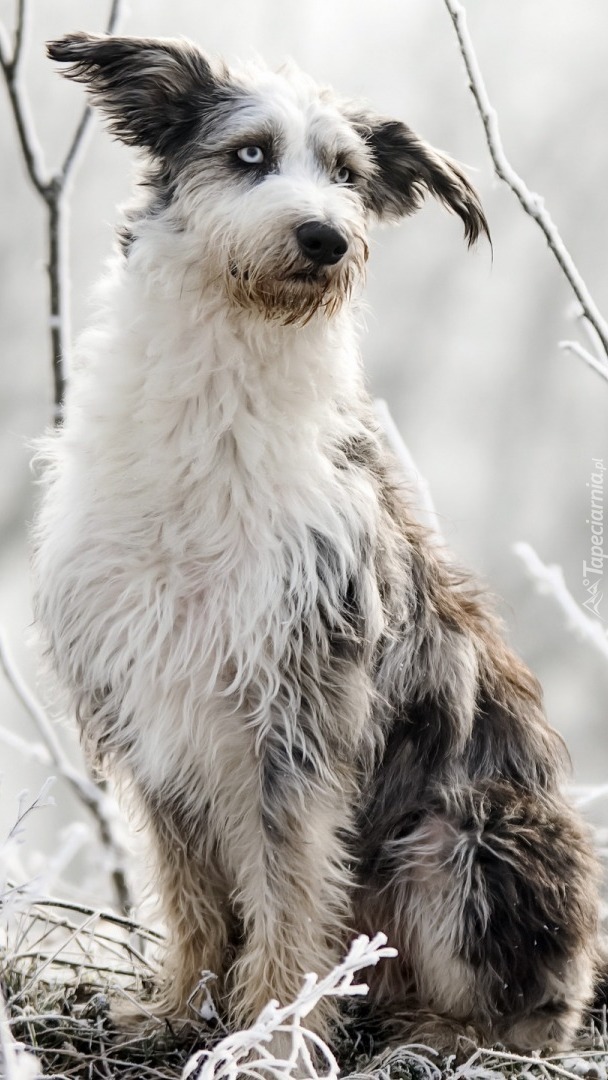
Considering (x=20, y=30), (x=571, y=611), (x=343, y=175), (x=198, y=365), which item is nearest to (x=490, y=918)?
(x=571, y=611)

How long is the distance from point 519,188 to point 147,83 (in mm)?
918

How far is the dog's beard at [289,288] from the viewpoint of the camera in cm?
276

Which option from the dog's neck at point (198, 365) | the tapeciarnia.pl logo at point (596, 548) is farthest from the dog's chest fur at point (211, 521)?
the tapeciarnia.pl logo at point (596, 548)

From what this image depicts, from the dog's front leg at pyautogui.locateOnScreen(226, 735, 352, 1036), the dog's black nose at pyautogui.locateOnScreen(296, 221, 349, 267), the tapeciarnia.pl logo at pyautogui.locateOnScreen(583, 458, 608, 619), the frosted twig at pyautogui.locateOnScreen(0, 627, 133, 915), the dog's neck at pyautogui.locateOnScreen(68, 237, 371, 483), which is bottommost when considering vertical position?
the frosted twig at pyautogui.locateOnScreen(0, 627, 133, 915)

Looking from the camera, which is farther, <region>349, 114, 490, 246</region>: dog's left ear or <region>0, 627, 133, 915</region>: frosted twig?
<region>0, 627, 133, 915</region>: frosted twig

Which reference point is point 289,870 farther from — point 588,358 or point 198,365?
point 588,358

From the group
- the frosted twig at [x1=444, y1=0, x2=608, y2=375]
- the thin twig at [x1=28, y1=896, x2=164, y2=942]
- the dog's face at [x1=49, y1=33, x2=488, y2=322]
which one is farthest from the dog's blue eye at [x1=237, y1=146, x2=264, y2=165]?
the thin twig at [x1=28, y1=896, x2=164, y2=942]

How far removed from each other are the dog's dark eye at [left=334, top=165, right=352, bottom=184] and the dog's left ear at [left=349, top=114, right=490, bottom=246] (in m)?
0.10

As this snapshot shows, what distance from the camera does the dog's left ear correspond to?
10.4ft

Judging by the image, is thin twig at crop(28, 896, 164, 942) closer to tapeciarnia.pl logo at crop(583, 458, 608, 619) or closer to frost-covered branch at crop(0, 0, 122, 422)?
frost-covered branch at crop(0, 0, 122, 422)

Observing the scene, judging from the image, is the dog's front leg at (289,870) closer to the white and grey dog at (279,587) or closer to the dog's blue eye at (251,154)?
the white and grey dog at (279,587)

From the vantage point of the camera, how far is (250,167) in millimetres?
2924

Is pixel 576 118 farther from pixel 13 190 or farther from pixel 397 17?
pixel 13 190

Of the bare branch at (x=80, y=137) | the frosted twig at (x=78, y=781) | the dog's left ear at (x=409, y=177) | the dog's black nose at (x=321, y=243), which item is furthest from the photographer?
the frosted twig at (x=78, y=781)
